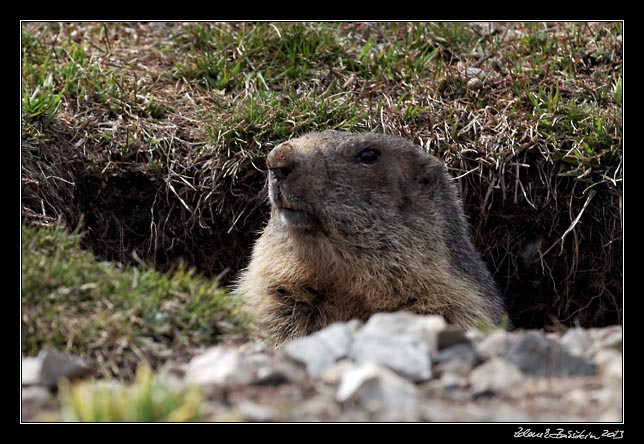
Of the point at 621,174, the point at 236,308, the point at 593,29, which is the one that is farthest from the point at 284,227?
the point at 593,29

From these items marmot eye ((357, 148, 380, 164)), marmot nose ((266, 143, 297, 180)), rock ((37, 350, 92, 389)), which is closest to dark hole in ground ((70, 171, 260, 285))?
marmot eye ((357, 148, 380, 164))

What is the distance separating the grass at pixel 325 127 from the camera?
299 inches

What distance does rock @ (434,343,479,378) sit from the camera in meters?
3.83

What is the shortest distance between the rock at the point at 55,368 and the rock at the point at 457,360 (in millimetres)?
1519

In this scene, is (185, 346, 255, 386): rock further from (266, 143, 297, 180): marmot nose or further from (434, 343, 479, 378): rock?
(266, 143, 297, 180): marmot nose

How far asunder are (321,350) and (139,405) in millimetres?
957

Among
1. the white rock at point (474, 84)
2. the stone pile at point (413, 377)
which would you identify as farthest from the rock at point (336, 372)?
the white rock at point (474, 84)

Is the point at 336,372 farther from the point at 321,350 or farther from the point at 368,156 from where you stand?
the point at 368,156

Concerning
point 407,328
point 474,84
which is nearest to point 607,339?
point 407,328

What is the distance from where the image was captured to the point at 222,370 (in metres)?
3.75

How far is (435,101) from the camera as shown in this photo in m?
8.01

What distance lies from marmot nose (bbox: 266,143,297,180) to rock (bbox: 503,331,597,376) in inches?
90.1

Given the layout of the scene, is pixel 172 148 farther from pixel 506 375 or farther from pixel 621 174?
pixel 506 375

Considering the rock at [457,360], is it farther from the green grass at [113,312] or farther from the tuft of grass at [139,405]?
the green grass at [113,312]
